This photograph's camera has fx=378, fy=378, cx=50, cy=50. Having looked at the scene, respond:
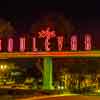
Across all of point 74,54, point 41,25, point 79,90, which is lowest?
point 79,90

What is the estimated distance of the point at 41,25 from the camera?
87.6ft

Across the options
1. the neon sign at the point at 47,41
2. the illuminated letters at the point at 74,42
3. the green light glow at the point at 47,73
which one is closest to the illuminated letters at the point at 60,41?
the neon sign at the point at 47,41

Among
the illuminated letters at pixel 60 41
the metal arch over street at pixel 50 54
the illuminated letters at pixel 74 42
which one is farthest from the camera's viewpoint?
the illuminated letters at pixel 60 41

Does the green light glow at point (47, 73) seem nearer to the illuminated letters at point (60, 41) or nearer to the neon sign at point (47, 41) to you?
the neon sign at point (47, 41)

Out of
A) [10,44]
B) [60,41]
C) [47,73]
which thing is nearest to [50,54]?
[60,41]

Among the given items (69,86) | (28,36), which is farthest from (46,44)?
(69,86)

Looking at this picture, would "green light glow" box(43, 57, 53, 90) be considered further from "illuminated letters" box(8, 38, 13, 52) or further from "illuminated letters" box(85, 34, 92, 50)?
"illuminated letters" box(85, 34, 92, 50)

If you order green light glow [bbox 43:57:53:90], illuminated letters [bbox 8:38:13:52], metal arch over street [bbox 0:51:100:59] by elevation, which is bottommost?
green light glow [bbox 43:57:53:90]

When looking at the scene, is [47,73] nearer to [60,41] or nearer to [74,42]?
[60,41]

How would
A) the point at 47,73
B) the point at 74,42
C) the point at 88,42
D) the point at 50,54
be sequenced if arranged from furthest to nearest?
the point at 47,73
the point at 50,54
the point at 74,42
the point at 88,42

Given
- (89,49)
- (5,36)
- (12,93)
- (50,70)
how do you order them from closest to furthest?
(12,93) → (89,49) → (50,70) → (5,36)

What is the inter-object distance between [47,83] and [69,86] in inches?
74.0

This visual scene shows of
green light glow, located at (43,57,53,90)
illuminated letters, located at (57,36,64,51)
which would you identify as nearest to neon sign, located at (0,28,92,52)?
illuminated letters, located at (57,36,64,51)

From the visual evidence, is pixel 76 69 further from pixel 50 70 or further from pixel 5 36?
pixel 5 36
